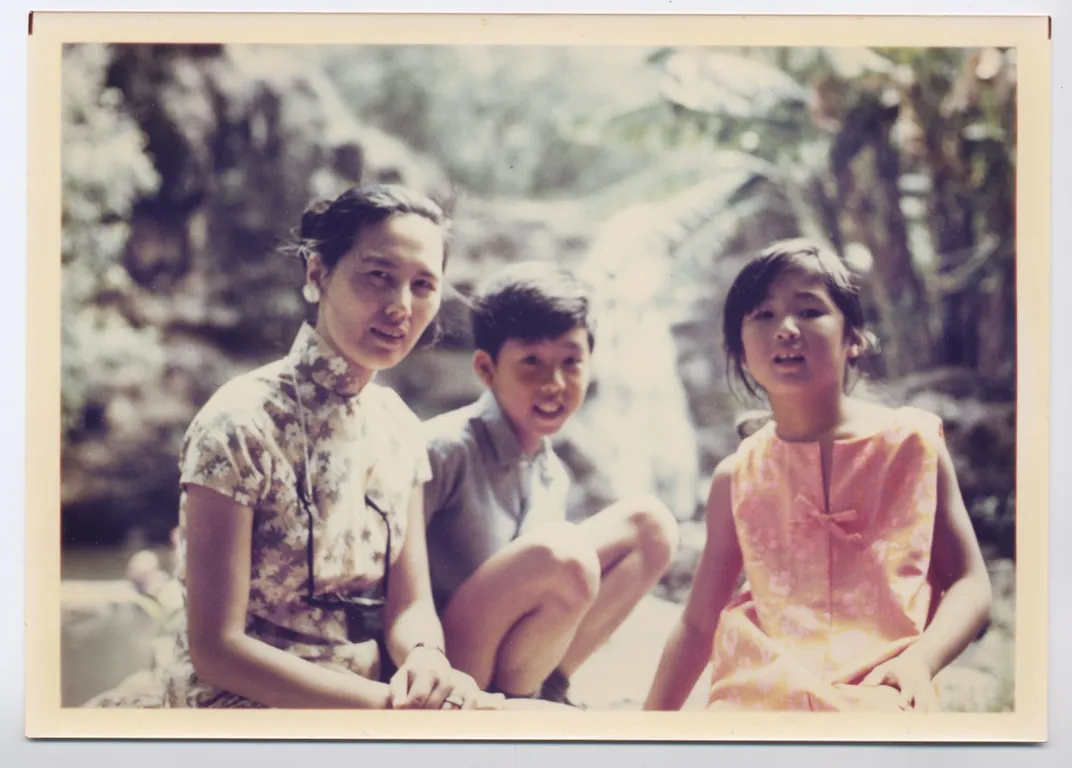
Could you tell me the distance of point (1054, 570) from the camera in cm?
207

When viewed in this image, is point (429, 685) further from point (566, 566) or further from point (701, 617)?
point (701, 617)

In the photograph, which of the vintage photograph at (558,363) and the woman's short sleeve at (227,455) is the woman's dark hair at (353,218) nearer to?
the vintage photograph at (558,363)

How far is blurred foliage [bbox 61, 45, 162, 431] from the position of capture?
6.66 ft

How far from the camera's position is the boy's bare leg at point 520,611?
6.59 feet

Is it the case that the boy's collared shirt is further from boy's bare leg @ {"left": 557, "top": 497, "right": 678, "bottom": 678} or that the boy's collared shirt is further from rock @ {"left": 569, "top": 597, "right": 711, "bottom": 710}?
rock @ {"left": 569, "top": 597, "right": 711, "bottom": 710}

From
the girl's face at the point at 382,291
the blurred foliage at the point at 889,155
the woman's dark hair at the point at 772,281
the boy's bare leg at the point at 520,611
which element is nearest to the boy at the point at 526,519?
the boy's bare leg at the point at 520,611

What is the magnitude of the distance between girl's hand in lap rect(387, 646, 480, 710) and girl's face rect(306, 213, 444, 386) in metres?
0.53

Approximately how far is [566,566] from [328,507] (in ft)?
1.47

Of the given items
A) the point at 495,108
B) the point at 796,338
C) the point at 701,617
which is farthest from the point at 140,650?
the point at 796,338

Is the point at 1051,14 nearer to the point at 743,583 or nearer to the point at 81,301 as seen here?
the point at 743,583

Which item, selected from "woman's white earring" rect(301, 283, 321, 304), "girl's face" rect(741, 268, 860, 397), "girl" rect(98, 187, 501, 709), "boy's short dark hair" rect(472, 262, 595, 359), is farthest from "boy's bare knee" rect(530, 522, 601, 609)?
"woman's white earring" rect(301, 283, 321, 304)

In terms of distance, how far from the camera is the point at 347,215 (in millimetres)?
2016

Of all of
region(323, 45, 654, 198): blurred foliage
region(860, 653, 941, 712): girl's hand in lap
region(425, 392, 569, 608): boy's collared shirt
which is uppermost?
region(323, 45, 654, 198): blurred foliage

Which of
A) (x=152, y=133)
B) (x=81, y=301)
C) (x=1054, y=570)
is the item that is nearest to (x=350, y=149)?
(x=152, y=133)
